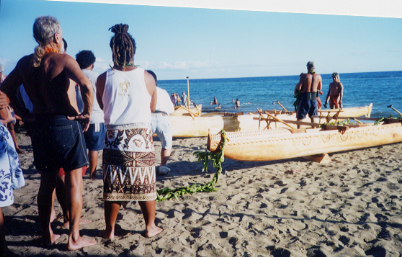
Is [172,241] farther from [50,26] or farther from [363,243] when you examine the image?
[50,26]

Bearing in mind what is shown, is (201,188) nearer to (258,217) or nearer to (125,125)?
(258,217)

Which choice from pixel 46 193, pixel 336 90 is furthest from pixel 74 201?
pixel 336 90

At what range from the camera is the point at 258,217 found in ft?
7.73

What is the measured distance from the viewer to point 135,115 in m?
1.81

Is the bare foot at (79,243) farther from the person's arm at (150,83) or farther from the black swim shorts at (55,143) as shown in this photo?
the person's arm at (150,83)

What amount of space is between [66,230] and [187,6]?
10.3 feet

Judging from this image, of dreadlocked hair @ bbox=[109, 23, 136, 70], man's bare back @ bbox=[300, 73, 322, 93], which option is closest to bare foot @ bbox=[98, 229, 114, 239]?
dreadlocked hair @ bbox=[109, 23, 136, 70]

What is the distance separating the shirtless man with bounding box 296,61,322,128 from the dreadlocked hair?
4145mm

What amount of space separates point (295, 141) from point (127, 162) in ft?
8.31

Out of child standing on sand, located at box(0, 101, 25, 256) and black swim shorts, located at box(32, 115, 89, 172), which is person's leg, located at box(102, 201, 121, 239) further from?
child standing on sand, located at box(0, 101, 25, 256)

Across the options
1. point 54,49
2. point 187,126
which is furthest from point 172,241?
point 187,126

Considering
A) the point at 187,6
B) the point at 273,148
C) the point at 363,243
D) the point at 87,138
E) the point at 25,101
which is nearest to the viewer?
the point at 363,243

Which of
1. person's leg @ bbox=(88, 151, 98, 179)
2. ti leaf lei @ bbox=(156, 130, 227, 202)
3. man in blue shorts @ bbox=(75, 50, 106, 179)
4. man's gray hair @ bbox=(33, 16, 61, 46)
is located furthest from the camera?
person's leg @ bbox=(88, 151, 98, 179)

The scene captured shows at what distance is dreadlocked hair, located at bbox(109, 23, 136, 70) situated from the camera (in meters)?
1.81
